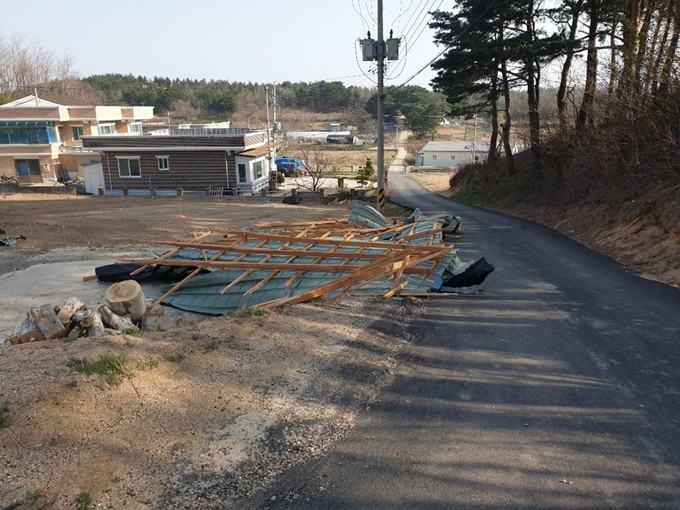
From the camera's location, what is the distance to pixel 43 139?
46.9 m

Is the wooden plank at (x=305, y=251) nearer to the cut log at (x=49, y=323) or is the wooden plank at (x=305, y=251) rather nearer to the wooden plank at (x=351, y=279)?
the wooden plank at (x=351, y=279)

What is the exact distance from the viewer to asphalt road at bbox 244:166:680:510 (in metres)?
4.56

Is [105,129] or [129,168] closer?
[129,168]

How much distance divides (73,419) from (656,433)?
586cm

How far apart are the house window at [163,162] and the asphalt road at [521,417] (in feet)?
107

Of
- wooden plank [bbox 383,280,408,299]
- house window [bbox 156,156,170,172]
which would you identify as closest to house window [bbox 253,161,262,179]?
house window [bbox 156,156,170,172]

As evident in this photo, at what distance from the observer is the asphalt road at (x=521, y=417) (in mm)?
4559

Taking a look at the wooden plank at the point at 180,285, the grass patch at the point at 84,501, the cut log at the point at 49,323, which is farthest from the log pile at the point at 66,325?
the grass patch at the point at 84,501

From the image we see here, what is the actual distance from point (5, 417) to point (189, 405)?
172 cm

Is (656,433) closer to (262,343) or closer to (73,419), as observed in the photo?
(262,343)

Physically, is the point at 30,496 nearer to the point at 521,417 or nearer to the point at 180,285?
the point at 521,417

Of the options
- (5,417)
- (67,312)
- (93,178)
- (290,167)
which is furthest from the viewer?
(290,167)

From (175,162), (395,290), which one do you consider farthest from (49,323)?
(175,162)

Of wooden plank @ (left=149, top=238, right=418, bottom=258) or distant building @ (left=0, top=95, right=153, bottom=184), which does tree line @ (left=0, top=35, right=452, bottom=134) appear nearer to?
distant building @ (left=0, top=95, right=153, bottom=184)
